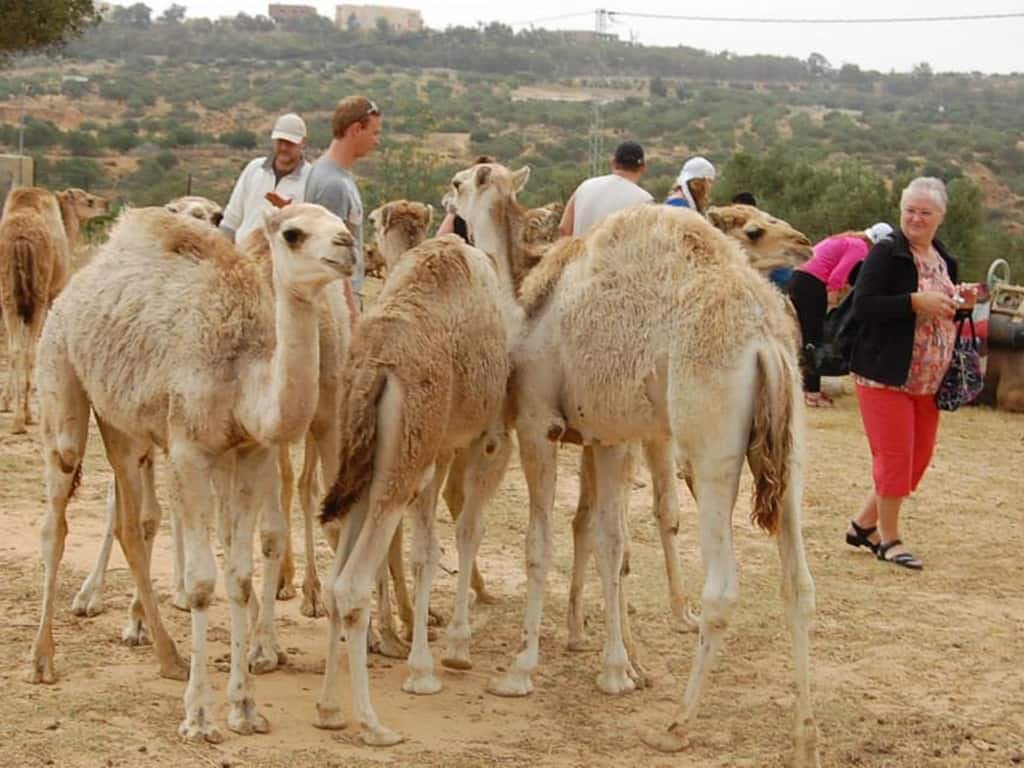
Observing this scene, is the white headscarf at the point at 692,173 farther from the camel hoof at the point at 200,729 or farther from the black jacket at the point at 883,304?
the camel hoof at the point at 200,729

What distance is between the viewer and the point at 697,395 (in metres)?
6.39

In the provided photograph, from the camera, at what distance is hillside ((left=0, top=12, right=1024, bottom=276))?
28.5 metres

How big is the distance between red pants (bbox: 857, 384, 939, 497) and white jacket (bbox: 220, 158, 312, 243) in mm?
3927

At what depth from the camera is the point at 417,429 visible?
21.2 ft

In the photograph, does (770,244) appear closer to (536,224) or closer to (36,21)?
(536,224)

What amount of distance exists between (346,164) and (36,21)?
561 inches

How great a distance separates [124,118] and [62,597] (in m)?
56.8

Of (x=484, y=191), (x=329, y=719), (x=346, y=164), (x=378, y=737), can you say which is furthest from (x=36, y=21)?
(x=378, y=737)

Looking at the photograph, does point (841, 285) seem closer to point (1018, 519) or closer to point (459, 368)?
point (1018, 519)

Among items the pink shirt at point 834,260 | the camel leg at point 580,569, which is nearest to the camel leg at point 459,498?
the camel leg at point 580,569

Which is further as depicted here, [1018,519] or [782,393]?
[1018,519]

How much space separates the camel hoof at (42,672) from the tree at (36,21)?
15.5m

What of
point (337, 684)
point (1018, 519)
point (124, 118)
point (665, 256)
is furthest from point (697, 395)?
point (124, 118)

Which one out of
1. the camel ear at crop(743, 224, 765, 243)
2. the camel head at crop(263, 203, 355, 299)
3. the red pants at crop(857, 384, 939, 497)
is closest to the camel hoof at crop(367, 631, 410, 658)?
the camel head at crop(263, 203, 355, 299)
